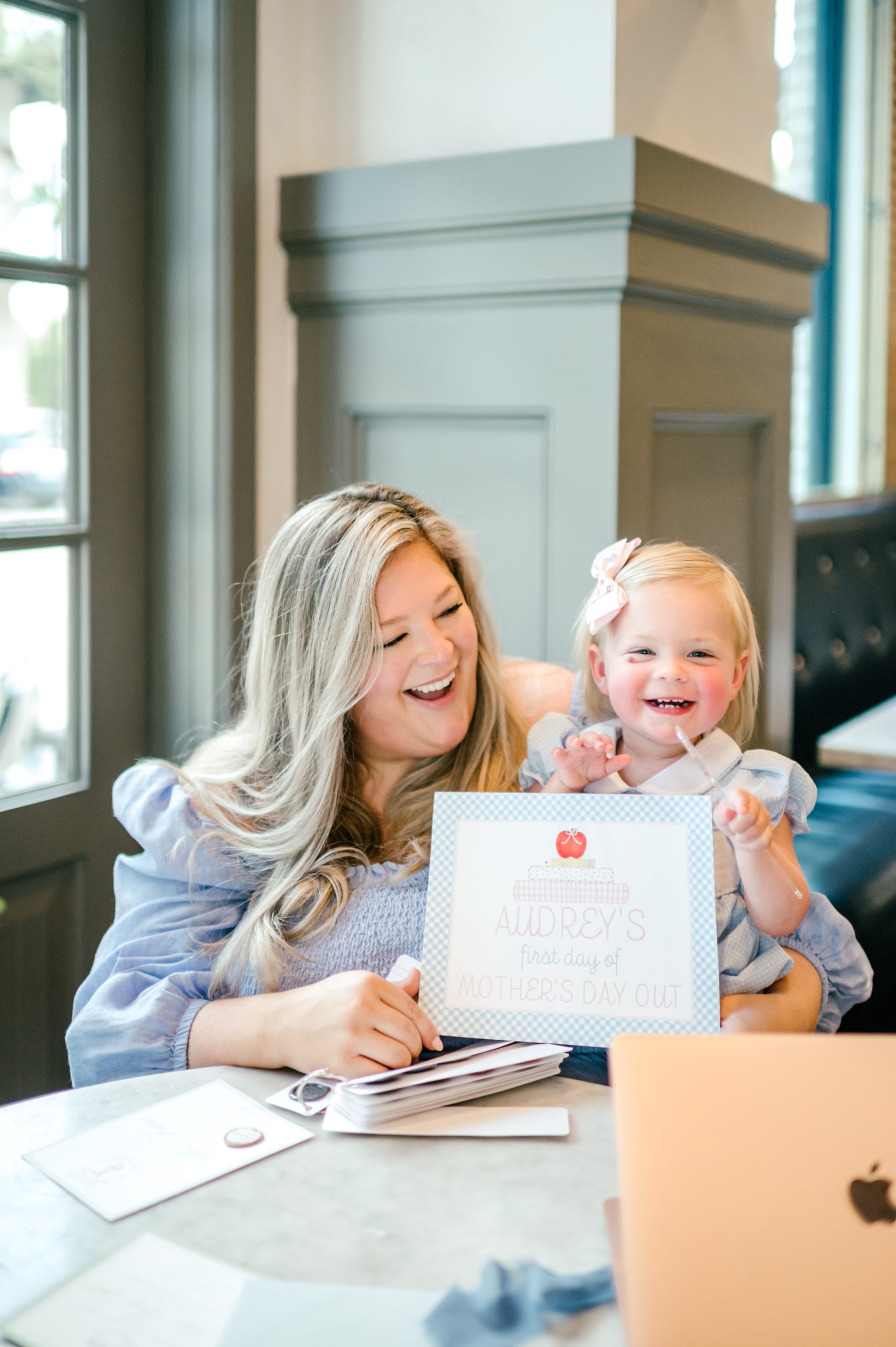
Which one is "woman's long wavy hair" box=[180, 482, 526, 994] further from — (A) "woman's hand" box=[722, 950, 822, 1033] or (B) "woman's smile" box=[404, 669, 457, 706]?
(A) "woman's hand" box=[722, 950, 822, 1033]

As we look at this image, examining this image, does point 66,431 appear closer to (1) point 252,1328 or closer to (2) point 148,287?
(2) point 148,287

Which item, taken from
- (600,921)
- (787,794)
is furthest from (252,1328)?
(787,794)

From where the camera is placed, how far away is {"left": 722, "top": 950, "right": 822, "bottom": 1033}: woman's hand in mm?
1066

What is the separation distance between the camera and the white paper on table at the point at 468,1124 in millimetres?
928

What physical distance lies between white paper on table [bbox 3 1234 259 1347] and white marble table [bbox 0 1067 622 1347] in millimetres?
16

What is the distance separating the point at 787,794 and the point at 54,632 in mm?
1172

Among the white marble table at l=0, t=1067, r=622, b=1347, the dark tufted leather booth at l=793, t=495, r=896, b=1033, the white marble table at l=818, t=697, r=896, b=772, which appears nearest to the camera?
the white marble table at l=0, t=1067, r=622, b=1347

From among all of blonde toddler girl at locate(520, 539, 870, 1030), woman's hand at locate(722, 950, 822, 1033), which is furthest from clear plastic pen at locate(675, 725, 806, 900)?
woman's hand at locate(722, 950, 822, 1033)

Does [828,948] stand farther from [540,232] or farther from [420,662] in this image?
[540,232]

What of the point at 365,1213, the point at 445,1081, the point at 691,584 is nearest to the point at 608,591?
the point at 691,584

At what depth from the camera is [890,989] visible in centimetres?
202

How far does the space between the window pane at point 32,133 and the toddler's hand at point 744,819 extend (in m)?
1.31

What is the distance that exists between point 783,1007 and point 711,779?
25 cm

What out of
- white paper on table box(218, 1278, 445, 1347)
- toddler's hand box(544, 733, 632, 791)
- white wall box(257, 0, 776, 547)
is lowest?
white paper on table box(218, 1278, 445, 1347)
